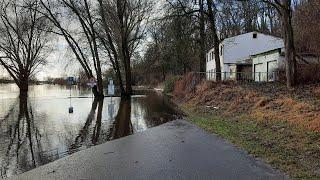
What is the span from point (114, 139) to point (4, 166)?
4814 mm

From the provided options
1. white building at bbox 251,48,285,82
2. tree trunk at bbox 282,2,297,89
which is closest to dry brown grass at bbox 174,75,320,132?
tree trunk at bbox 282,2,297,89

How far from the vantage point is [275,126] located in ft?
47.1

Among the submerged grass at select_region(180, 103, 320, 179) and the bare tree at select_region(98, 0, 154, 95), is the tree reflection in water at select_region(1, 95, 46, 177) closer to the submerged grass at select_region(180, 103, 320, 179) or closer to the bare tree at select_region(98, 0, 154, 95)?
the submerged grass at select_region(180, 103, 320, 179)

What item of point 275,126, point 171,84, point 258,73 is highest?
point 258,73

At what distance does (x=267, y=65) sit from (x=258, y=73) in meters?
1.95

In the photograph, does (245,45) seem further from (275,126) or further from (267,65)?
(275,126)

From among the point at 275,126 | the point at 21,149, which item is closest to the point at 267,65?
the point at 275,126

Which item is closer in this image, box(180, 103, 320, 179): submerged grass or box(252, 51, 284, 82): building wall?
box(180, 103, 320, 179): submerged grass

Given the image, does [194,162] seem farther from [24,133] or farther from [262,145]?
[24,133]

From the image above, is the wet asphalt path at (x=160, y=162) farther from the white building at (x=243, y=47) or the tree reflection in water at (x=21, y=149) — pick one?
the white building at (x=243, y=47)

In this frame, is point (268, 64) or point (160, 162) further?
point (268, 64)

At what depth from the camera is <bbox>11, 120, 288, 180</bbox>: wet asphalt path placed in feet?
28.7

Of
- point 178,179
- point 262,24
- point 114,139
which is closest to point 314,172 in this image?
point 178,179

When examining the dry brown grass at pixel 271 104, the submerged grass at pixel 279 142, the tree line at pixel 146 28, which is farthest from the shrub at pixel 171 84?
the submerged grass at pixel 279 142
